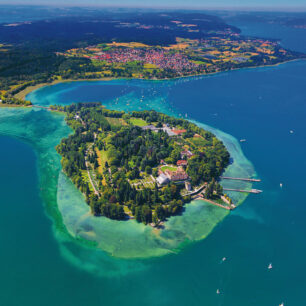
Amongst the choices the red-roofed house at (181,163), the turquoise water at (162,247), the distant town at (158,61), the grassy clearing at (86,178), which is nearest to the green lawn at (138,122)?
the turquoise water at (162,247)

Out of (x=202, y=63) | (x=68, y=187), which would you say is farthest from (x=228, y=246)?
(x=202, y=63)

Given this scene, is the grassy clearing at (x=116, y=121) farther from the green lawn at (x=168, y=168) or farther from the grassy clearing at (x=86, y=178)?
the green lawn at (x=168, y=168)

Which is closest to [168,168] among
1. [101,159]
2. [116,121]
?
[101,159]

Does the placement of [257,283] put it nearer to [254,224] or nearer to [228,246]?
[228,246]

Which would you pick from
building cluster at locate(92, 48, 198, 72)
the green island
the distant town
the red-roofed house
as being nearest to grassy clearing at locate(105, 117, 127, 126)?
the green island

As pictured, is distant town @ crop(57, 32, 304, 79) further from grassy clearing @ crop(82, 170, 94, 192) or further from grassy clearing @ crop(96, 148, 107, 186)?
grassy clearing @ crop(82, 170, 94, 192)

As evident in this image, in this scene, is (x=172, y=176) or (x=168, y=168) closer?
(x=172, y=176)

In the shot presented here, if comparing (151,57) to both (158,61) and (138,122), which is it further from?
(138,122)
